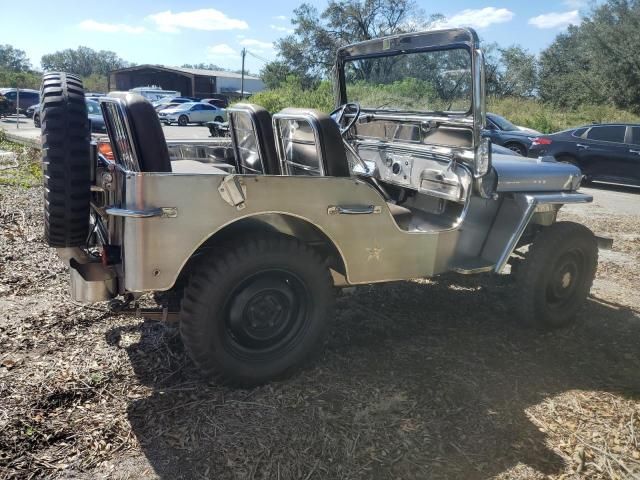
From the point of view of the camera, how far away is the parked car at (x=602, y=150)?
38.8 ft

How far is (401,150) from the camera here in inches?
172

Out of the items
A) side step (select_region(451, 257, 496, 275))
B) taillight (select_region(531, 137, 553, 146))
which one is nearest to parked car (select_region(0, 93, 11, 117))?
taillight (select_region(531, 137, 553, 146))

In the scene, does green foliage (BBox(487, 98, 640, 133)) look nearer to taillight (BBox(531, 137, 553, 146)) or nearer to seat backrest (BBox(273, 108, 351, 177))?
taillight (BBox(531, 137, 553, 146))

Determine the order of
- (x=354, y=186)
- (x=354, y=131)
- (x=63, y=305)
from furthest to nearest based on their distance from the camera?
(x=354, y=131)
(x=63, y=305)
(x=354, y=186)

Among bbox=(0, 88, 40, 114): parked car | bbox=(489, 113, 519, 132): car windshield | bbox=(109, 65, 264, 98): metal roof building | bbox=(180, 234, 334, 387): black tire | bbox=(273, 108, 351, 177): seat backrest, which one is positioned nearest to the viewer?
bbox=(180, 234, 334, 387): black tire

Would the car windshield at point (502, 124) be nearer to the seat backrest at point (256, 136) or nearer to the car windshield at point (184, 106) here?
the seat backrest at point (256, 136)

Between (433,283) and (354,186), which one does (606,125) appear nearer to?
(433,283)

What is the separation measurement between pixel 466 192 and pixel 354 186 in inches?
39.4

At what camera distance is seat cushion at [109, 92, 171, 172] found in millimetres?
2750

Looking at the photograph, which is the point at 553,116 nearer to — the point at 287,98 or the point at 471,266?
the point at 287,98

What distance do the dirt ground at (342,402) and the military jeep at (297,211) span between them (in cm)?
28

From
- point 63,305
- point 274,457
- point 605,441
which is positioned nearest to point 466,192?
point 605,441

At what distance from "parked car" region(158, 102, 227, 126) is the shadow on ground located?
1109 inches

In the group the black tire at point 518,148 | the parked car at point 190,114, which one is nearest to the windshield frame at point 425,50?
the black tire at point 518,148
